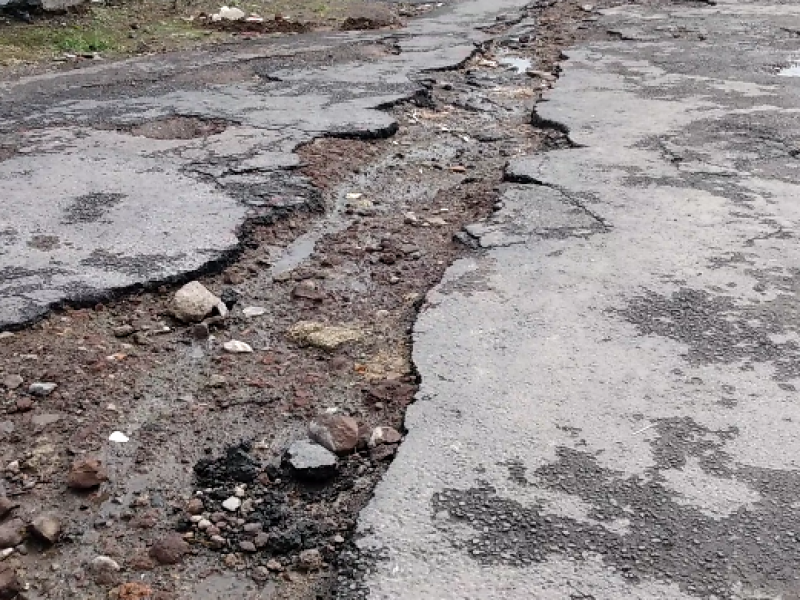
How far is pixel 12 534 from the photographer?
2.14 m

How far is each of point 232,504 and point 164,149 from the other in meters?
2.89

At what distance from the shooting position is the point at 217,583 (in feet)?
6.61

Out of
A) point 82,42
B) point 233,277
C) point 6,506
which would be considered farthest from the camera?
point 82,42

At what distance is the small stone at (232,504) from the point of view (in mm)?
2229

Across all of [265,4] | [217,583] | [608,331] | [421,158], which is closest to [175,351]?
[217,583]

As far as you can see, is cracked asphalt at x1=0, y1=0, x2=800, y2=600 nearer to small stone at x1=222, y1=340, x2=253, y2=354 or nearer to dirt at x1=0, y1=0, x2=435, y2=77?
→ small stone at x1=222, y1=340, x2=253, y2=354

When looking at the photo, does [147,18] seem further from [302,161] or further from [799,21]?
[799,21]

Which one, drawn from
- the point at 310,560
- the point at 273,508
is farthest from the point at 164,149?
the point at 310,560

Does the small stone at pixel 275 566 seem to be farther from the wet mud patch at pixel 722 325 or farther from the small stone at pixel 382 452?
the wet mud patch at pixel 722 325

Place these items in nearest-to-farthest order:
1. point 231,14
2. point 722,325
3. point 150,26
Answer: point 722,325
point 150,26
point 231,14

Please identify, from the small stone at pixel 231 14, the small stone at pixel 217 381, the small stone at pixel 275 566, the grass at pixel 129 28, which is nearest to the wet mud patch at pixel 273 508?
the small stone at pixel 275 566

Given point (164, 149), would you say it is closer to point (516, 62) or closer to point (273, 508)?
point (273, 508)

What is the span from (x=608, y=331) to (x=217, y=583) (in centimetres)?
153

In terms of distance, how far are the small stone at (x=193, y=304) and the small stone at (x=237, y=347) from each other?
0.64ft
